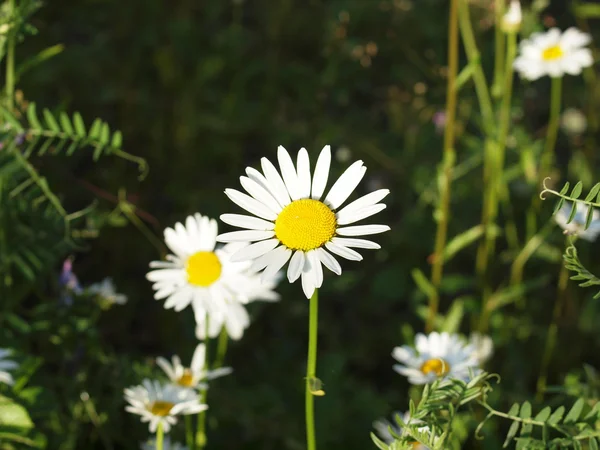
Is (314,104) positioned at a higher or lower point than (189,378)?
higher

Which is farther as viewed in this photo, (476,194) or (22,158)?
(476,194)

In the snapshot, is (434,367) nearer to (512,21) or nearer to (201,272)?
(201,272)

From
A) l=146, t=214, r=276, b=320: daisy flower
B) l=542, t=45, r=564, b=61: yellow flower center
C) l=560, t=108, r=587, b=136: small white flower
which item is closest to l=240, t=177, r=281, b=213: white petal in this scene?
l=146, t=214, r=276, b=320: daisy flower

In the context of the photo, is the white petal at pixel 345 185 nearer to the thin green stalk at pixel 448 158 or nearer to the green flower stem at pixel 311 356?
the green flower stem at pixel 311 356

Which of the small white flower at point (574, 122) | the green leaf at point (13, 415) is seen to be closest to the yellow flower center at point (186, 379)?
the green leaf at point (13, 415)

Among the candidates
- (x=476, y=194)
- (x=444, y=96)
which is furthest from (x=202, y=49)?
(x=476, y=194)

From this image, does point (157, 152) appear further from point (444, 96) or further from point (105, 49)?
point (444, 96)

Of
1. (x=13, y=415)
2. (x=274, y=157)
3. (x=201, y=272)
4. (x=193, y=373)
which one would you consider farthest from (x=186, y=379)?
(x=274, y=157)
